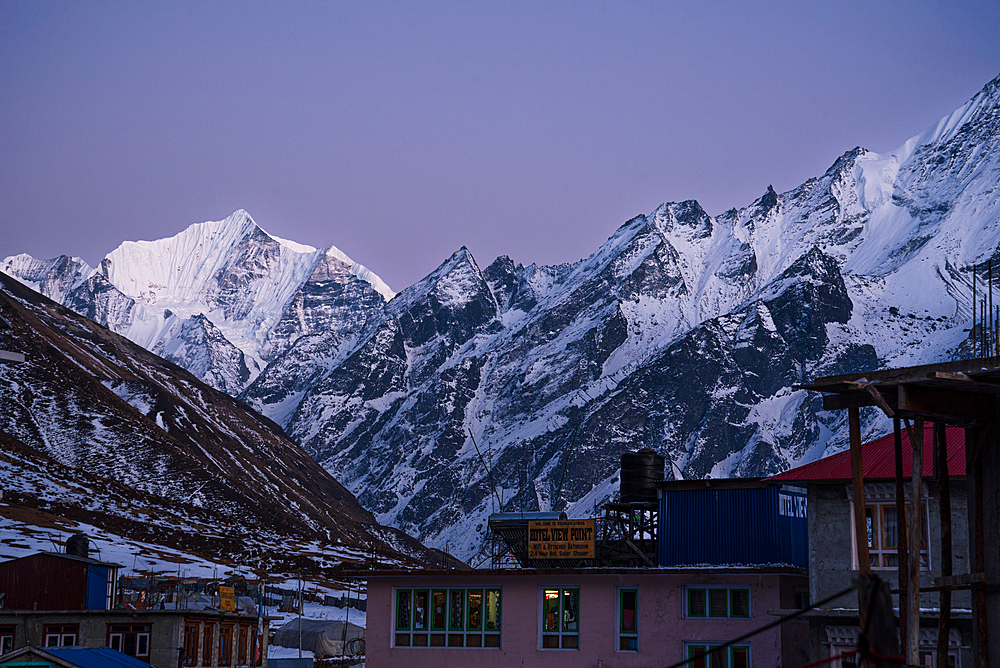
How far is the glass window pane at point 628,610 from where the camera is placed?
40.2 meters

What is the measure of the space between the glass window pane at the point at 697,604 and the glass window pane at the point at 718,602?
0.21m

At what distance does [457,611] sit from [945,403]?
2406 cm

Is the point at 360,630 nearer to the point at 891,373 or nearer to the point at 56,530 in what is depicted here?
the point at 56,530

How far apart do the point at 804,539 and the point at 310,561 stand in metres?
115

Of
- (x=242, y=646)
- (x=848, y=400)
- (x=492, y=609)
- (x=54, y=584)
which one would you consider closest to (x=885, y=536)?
(x=848, y=400)

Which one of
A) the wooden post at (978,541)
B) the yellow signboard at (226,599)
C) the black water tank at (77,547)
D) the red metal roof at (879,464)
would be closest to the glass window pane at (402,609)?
the red metal roof at (879,464)

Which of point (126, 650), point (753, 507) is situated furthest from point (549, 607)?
point (126, 650)

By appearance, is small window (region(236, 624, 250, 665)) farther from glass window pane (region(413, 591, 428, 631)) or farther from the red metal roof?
the red metal roof

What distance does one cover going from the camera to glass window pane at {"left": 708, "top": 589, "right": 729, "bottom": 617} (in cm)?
3925

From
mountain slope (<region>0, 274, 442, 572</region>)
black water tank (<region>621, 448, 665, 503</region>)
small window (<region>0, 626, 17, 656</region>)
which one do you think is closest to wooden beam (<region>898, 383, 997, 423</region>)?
black water tank (<region>621, 448, 665, 503</region>)

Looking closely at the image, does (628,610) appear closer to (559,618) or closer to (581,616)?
(581,616)

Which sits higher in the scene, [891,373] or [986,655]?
[891,373]

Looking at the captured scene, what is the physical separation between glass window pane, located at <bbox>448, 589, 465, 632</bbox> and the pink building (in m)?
0.04

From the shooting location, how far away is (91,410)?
7126 inches
